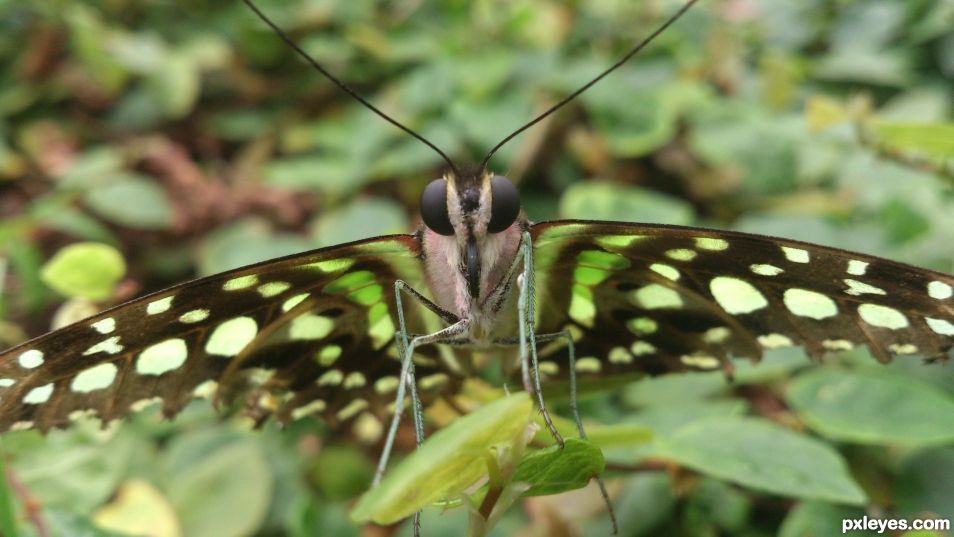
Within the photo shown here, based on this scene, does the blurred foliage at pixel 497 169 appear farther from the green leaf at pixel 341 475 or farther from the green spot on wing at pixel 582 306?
the green spot on wing at pixel 582 306

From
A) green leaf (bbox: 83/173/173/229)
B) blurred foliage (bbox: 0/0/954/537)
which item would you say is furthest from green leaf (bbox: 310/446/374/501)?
green leaf (bbox: 83/173/173/229)

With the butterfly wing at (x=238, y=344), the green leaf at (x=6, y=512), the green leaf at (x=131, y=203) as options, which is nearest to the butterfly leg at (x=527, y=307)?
the butterfly wing at (x=238, y=344)

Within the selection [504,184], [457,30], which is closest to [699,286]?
[504,184]

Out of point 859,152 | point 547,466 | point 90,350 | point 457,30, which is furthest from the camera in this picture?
point 457,30

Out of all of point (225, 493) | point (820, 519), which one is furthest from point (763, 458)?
point (225, 493)

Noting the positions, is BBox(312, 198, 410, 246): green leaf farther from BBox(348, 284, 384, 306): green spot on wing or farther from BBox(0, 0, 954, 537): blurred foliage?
BBox(348, 284, 384, 306): green spot on wing

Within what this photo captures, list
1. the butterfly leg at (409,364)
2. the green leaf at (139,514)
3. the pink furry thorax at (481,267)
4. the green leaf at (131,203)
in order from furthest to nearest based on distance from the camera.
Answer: the green leaf at (131,203)
the green leaf at (139,514)
the pink furry thorax at (481,267)
the butterfly leg at (409,364)

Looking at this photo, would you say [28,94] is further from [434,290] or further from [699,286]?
[699,286]
